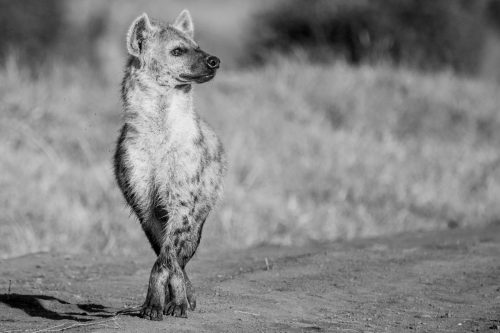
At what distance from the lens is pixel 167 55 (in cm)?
585

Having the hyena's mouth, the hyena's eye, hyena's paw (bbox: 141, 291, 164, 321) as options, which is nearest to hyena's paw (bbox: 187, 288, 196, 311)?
hyena's paw (bbox: 141, 291, 164, 321)

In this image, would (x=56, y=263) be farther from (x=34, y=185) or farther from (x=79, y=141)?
(x=79, y=141)

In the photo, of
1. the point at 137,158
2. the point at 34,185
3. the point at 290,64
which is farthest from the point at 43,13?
the point at 137,158

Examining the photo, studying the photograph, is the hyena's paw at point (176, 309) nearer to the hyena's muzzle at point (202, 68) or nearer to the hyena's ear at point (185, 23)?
the hyena's muzzle at point (202, 68)

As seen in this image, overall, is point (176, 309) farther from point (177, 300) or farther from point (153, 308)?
point (153, 308)

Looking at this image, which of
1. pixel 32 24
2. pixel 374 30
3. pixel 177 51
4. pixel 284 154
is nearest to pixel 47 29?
pixel 32 24

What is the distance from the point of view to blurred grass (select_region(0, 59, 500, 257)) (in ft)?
31.3

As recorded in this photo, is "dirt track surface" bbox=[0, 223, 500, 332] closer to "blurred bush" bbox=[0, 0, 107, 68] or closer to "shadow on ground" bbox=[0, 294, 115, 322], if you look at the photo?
"shadow on ground" bbox=[0, 294, 115, 322]

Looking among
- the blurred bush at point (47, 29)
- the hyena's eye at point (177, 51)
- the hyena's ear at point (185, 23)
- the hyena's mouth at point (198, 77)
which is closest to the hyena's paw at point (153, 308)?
the hyena's mouth at point (198, 77)

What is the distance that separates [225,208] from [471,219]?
268 centimetres

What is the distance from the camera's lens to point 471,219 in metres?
10.9

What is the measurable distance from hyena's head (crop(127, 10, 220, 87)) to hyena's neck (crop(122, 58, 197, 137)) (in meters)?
0.05

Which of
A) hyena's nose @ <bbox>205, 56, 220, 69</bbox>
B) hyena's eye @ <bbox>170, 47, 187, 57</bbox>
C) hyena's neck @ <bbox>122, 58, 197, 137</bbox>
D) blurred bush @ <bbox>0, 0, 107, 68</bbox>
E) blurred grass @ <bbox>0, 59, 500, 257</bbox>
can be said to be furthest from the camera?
blurred bush @ <bbox>0, 0, 107, 68</bbox>

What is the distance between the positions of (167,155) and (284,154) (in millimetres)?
6825
